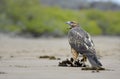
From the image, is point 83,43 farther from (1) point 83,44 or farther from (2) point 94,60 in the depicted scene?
(2) point 94,60

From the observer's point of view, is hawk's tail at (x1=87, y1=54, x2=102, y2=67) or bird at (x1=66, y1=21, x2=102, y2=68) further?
bird at (x1=66, y1=21, x2=102, y2=68)

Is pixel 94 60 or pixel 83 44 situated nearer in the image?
pixel 94 60

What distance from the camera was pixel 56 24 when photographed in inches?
2265

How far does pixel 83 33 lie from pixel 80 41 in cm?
22

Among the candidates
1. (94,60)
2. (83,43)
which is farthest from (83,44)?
(94,60)

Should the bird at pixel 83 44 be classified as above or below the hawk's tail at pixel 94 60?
above

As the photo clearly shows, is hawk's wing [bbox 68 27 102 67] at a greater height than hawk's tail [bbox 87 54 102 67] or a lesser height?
greater

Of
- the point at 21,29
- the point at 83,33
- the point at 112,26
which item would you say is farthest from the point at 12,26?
the point at 83,33

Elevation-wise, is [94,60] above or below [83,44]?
below

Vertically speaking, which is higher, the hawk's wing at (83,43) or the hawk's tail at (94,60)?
the hawk's wing at (83,43)

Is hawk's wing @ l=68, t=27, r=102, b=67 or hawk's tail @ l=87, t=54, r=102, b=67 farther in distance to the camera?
hawk's wing @ l=68, t=27, r=102, b=67

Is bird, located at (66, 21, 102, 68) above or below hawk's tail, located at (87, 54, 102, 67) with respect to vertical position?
above

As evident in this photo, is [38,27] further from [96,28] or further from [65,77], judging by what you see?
[65,77]

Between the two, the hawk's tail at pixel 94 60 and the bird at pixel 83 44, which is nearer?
the hawk's tail at pixel 94 60
